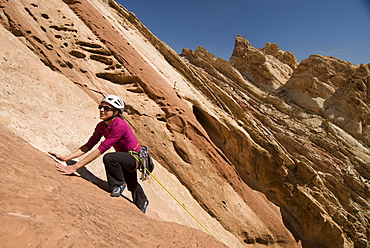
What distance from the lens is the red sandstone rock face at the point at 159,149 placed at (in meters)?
2.33

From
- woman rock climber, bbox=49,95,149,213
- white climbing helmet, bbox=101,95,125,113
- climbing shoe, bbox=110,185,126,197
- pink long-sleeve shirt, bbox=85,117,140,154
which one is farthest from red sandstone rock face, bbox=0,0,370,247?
white climbing helmet, bbox=101,95,125,113

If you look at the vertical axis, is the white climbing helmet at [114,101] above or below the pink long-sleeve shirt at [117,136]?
above

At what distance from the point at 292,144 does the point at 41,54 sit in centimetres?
1739

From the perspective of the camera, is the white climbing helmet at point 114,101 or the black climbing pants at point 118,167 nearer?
the black climbing pants at point 118,167

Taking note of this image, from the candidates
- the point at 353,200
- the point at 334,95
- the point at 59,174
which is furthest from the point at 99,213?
the point at 334,95

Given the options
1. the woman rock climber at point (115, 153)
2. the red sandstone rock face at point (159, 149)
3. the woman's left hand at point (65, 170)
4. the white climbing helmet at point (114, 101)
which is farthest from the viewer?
the white climbing helmet at point (114, 101)

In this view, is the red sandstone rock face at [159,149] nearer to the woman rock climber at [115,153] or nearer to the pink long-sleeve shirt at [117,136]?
the woman rock climber at [115,153]

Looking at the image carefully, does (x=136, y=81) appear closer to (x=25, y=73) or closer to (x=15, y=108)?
(x=25, y=73)

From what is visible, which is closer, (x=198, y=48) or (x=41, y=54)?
(x=41, y=54)

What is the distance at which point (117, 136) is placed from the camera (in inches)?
130

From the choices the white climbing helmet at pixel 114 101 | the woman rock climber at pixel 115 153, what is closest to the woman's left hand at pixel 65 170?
the woman rock climber at pixel 115 153

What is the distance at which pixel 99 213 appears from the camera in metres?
2.39

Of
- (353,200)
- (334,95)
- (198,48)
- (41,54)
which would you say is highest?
(334,95)

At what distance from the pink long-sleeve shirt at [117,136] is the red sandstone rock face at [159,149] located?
722 millimetres
